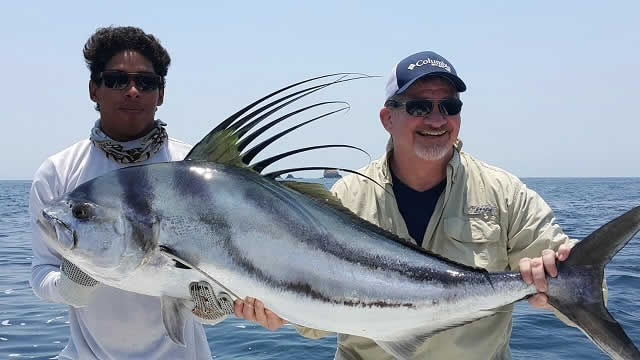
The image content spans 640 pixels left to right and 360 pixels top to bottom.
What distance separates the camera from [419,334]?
301cm

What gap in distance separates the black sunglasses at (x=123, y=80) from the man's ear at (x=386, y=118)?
141 cm

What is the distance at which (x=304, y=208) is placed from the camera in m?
2.97

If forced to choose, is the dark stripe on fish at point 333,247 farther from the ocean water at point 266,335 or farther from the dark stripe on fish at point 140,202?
the ocean water at point 266,335

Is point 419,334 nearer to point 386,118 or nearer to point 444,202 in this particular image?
point 444,202

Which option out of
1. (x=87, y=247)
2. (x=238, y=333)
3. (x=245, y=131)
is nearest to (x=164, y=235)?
(x=87, y=247)

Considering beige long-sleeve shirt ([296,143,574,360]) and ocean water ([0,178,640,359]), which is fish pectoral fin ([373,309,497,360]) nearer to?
beige long-sleeve shirt ([296,143,574,360])

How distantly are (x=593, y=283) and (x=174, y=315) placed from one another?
1.83 meters

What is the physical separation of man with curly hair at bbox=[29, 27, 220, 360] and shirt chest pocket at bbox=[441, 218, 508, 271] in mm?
1487

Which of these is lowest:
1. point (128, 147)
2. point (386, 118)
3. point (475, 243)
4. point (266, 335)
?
point (266, 335)

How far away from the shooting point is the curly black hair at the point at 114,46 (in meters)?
3.51

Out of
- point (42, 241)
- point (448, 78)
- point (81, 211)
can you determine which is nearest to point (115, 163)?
point (42, 241)

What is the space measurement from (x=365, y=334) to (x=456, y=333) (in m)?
0.73

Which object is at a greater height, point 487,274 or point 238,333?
point 487,274

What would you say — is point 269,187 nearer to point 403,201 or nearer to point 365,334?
point 365,334
